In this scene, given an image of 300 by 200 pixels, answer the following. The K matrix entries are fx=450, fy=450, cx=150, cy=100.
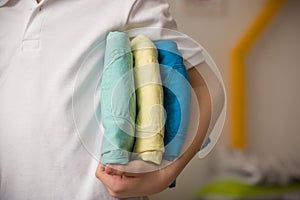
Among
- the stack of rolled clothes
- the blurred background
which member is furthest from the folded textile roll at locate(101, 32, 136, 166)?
the blurred background

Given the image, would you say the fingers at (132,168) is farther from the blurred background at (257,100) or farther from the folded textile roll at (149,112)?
the blurred background at (257,100)

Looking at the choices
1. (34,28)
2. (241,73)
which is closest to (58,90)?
(34,28)

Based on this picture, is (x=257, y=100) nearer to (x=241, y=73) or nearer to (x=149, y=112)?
(x=241, y=73)

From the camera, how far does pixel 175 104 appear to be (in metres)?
0.42

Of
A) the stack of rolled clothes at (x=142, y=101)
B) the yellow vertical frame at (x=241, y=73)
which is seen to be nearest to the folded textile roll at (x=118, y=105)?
the stack of rolled clothes at (x=142, y=101)

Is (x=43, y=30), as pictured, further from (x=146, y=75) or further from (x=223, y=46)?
(x=223, y=46)

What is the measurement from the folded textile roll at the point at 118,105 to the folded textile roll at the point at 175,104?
0.03m

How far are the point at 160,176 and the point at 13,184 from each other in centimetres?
17

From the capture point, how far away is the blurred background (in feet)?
3.91

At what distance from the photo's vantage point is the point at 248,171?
1.21 metres

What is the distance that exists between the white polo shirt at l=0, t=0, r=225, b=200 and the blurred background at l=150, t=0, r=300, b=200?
0.51 metres

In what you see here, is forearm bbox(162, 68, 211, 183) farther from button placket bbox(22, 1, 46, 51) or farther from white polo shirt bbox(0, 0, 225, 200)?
button placket bbox(22, 1, 46, 51)

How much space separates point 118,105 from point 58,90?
0.29 ft

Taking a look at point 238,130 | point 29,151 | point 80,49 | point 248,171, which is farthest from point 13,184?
point 238,130
